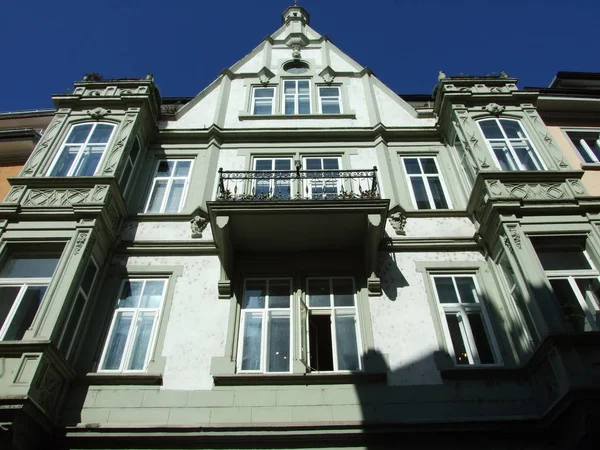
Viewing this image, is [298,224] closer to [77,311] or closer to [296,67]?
[77,311]

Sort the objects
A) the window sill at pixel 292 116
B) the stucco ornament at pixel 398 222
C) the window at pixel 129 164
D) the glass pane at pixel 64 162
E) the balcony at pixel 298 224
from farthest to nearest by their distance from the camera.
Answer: the window sill at pixel 292 116, the window at pixel 129 164, the glass pane at pixel 64 162, the stucco ornament at pixel 398 222, the balcony at pixel 298 224

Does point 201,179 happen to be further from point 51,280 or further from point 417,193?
point 417,193

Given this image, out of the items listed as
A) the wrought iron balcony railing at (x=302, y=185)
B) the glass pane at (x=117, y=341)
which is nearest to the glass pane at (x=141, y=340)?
the glass pane at (x=117, y=341)

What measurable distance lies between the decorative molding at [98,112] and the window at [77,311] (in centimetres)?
490

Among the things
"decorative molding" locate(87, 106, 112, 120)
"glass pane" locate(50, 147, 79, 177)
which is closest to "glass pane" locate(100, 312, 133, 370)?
"glass pane" locate(50, 147, 79, 177)

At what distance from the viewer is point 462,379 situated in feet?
29.8

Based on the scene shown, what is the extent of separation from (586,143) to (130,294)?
13461 mm

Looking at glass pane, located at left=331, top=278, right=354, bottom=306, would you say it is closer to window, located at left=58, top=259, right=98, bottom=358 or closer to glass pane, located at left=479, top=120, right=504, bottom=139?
window, located at left=58, top=259, right=98, bottom=358

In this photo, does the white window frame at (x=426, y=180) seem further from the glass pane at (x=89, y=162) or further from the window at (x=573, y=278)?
the glass pane at (x=89, y=162)

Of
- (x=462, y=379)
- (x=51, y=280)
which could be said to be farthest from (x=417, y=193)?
(x=51, y=280)

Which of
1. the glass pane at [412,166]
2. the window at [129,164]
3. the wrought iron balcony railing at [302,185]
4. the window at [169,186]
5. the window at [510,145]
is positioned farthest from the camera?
the glass pane at [412,166]

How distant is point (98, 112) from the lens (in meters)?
13.5

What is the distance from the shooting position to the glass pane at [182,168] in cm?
1382

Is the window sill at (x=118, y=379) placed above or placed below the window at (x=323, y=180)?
below
